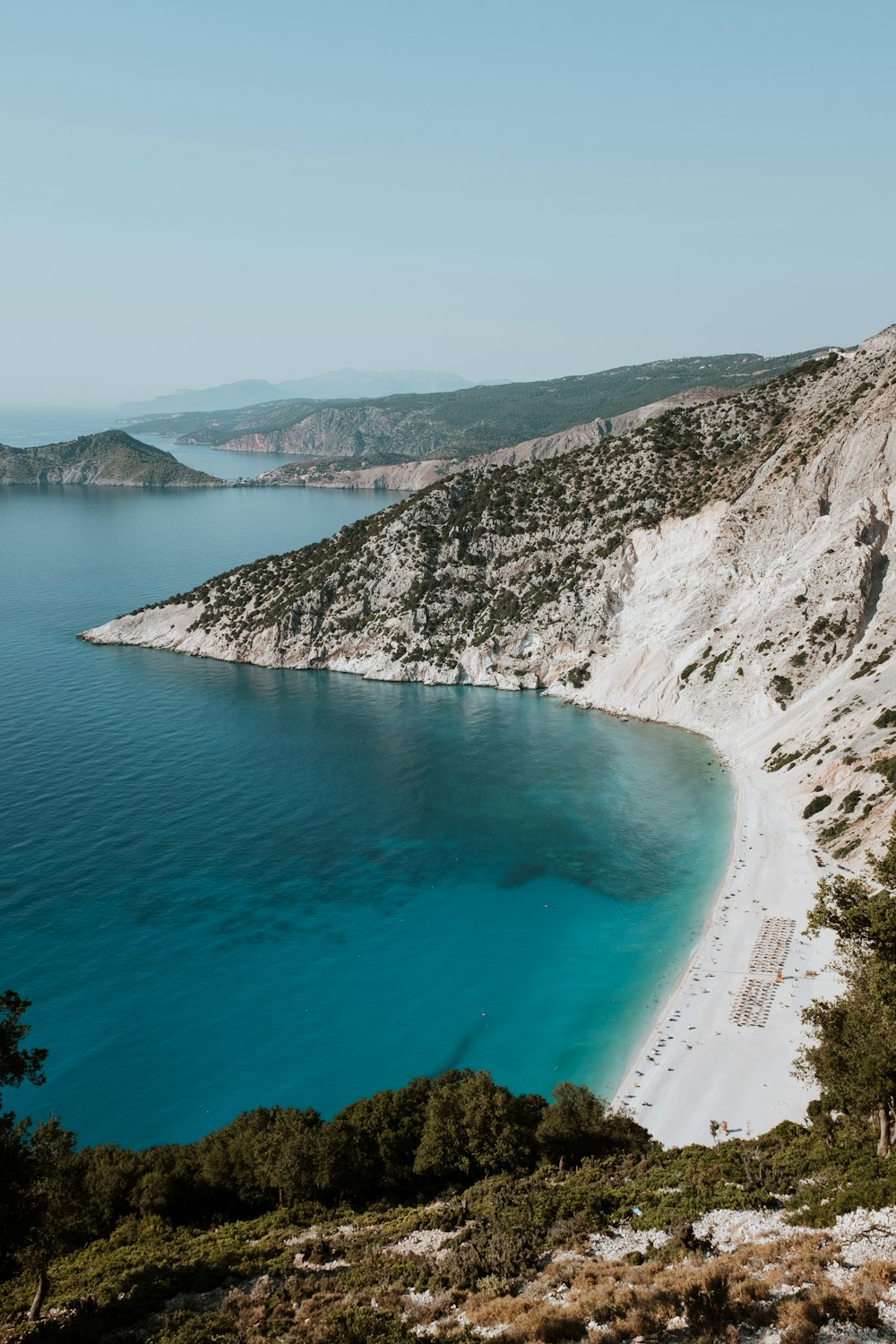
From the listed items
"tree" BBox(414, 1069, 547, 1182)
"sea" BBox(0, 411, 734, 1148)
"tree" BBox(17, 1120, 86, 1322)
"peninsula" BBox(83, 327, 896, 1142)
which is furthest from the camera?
"peninsula" BBox(83, 327, 896, 1142)

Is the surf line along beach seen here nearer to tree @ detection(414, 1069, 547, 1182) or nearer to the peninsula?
the peninsula

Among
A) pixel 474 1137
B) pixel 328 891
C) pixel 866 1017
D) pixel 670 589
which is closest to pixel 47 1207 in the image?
pixel 474 1137

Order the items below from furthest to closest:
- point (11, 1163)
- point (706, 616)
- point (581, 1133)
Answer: point (706, 616) → point (581, 1133) → point (11, 1163)

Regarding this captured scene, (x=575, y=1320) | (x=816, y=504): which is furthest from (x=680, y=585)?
(x=575, y=1320)

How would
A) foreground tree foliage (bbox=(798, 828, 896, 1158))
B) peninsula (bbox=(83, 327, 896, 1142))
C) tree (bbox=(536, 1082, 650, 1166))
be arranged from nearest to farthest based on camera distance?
foreground tree foliage (bbox=(798, 828, 896, 1158))
tree (bbox=(536, 1082, 650, 1166))
peninsula (bbox=(83, 327, 896, 1142))

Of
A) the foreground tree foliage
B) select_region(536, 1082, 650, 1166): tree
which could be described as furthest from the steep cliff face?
select_region(536, 1082, 650, 1166): tree

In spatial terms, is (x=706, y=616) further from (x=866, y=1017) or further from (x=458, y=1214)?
(x=458, y=1214)

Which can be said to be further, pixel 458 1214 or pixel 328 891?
pixel 328 891
